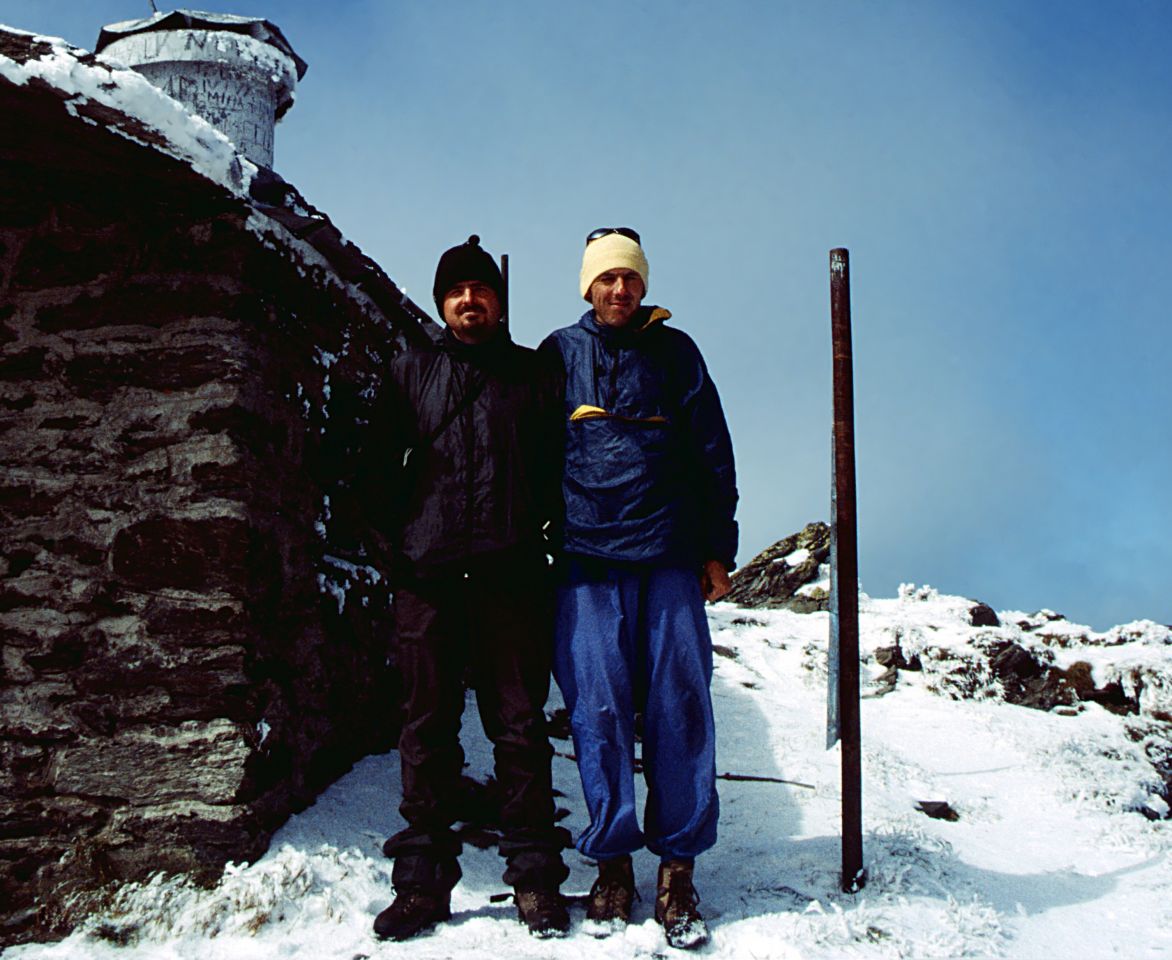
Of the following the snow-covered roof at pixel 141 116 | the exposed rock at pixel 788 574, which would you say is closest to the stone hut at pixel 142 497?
the snow-covered roof at pixel 141 116

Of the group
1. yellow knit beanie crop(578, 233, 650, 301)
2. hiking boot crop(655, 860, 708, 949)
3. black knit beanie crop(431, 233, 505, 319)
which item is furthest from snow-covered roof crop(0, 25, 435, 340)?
hiking boot crop(655, 860, 708, 949)

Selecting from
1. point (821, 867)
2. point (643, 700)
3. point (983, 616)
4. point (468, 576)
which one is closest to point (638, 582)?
point (643, 700)

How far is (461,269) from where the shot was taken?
295cm

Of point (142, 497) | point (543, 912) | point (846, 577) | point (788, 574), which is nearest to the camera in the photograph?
point (543, 912)

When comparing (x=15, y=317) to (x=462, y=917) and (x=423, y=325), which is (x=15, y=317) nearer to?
(x=423, y=325)

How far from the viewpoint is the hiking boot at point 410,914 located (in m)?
2.64

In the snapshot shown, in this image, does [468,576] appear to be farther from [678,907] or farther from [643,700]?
[678,907]

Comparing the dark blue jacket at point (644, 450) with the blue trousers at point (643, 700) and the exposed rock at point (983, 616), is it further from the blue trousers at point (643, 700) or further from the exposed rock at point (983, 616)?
the exposed rock at point (983, 616)

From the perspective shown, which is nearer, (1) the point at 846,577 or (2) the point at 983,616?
(1) the point at 846,577

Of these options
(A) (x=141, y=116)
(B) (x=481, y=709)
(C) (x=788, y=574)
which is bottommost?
(B) (x=481, y=709)

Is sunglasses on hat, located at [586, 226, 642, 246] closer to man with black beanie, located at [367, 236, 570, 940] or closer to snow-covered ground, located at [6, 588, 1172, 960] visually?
man with black beanie, located at [367, 236, 570, 940]

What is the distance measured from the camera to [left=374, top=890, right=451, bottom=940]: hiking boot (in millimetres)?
2645

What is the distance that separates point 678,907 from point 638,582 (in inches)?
35.6

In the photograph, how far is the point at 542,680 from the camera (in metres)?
2.87
